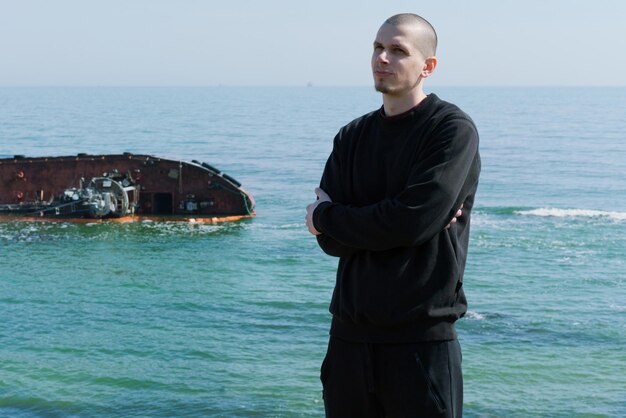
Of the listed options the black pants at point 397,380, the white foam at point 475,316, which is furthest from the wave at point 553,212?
the black pants at point 397,380

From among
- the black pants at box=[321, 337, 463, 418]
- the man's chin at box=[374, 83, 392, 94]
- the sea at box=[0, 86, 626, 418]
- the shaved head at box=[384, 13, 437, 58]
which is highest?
the shaved head at box=[384, 13, 437, 58]

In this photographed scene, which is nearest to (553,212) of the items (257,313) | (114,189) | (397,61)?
(114,189)

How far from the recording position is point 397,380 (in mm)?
3928

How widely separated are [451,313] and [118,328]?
21.8 m

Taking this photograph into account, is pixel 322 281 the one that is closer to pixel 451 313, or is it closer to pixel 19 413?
pixel 19 413

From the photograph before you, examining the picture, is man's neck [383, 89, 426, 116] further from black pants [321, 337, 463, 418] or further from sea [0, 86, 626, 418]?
sea [0, 86, 626, 418]

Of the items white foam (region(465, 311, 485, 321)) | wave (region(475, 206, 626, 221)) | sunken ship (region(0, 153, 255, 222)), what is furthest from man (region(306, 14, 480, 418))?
wave (region(475, 206, 626, 221))

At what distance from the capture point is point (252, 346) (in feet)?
72.3

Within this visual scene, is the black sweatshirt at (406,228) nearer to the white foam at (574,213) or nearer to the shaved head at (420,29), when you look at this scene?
the shaved head at (420,29)

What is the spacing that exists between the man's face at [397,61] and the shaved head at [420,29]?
0.6 inches

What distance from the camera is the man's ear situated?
4.03 m

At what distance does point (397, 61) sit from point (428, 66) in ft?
0.58

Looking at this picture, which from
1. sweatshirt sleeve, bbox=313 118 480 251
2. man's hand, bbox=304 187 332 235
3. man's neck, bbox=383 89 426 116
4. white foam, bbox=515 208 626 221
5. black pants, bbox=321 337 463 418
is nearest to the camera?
sweatshirt sleeve, bbox=313 118 480 251

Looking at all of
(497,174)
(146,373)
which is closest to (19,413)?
(146,373)
